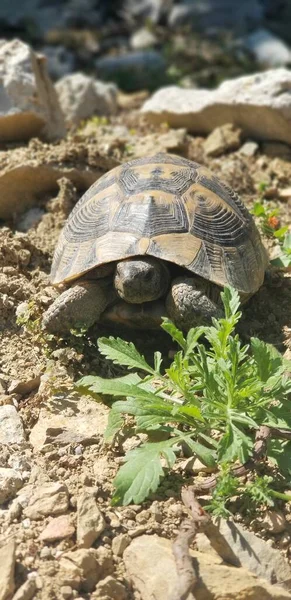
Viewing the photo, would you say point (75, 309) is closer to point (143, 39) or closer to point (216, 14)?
point (143, 39)

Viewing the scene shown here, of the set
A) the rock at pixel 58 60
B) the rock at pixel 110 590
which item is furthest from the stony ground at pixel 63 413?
the rock at pixel 58 60

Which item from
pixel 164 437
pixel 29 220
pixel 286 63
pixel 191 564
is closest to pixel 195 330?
pixel 164 437

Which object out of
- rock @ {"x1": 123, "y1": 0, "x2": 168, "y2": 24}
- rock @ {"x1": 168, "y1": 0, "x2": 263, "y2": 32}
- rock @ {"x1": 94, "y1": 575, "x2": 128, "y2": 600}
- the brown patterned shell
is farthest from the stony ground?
rock @ {"x1": 123, "y1": 0, "x2": 168, "y2": 24}

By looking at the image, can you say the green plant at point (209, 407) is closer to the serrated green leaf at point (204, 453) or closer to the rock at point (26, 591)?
the serrated green leaf at point (204, 453)

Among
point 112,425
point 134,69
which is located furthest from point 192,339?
point 134,69

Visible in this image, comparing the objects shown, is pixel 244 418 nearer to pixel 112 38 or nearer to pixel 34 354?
pixel 34 354

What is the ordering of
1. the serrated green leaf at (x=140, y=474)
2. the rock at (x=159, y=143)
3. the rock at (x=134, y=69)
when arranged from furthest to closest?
the rock at (x=134, y=69) < the rock at (x=159, y=143) < the serrated green leaf at (x=140, y=474)
